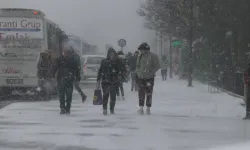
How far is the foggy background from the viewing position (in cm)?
7988

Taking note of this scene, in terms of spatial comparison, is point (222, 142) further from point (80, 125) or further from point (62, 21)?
point (62, 21)

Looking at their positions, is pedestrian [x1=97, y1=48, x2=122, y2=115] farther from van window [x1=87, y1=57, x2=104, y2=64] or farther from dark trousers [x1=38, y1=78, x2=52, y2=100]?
van window [x1=87, y1=57, x2=104, y2=64]

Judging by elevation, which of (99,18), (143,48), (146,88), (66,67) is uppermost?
(99,18)

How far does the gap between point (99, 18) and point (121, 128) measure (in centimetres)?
7520

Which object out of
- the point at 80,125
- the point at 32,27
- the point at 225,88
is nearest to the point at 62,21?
the point at 225,88

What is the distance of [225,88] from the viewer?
26.8 metres

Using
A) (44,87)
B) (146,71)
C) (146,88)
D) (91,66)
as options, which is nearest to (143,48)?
(146,71)

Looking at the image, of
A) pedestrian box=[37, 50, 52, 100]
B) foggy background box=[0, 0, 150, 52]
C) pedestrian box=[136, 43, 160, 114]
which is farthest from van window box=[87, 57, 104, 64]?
foggy background box=[0, 0, 150, 52]

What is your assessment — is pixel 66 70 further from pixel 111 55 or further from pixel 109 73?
pixel 111 55

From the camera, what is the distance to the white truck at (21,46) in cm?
2020

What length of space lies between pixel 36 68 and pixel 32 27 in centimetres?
144

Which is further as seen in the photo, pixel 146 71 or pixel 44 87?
pixel 44 87

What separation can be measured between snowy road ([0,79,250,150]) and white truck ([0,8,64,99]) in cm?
343

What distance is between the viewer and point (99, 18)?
86.1 metres
